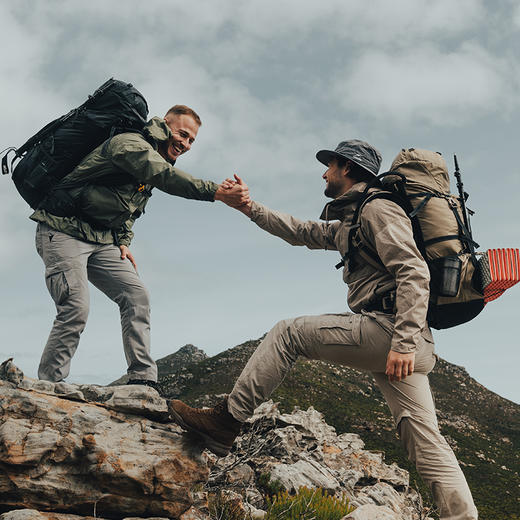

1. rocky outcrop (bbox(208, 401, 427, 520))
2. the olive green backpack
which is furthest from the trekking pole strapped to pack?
rocky outcrop (bbox(208, 401, 427, 520))

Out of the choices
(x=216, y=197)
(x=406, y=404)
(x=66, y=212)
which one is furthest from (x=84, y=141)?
(x=406, y=404)

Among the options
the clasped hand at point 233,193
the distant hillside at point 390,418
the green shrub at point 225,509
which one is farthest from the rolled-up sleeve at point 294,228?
the distant hillside at point 390,418

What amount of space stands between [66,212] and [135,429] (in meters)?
3.25

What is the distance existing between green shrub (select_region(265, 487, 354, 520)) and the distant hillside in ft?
28.2

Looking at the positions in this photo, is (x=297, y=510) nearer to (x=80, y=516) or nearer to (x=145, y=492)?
(x=145, y=492)

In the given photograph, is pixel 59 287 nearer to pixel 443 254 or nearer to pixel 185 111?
pixel 185 111

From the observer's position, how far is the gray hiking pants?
24.4 feet

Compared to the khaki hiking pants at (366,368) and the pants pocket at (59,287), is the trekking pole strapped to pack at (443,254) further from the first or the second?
the pants pocket at (59,287)

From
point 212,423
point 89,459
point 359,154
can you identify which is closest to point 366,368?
point 212,423

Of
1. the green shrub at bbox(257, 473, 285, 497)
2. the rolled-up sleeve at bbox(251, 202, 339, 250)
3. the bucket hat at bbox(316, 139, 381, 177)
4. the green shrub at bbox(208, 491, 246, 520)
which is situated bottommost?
the green shrub at bbox(208, 491, 246, 520)

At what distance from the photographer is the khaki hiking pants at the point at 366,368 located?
205 inches

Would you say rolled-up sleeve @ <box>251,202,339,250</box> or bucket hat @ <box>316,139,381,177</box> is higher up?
bucket hat @ <box>316,139,381,177</box>

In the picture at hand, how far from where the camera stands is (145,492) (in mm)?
6211

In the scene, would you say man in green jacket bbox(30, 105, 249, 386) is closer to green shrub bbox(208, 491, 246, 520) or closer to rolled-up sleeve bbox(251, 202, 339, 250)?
rolled-up sleeve bbox(251, 202, 339, 250)
